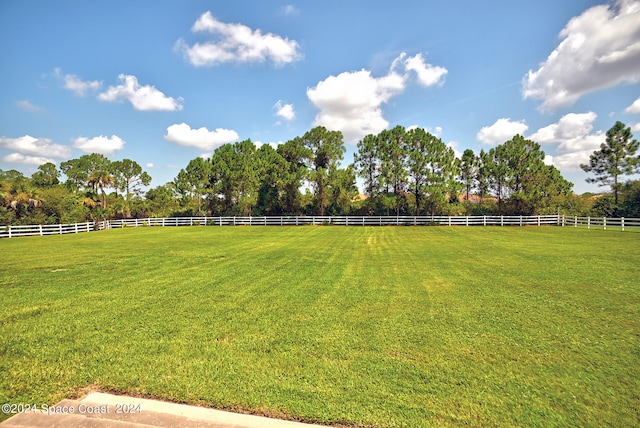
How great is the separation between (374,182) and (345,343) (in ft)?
113

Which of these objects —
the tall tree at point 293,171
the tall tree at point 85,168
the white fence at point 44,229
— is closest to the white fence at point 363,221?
the white fence at point 44,229

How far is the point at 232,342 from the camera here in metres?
4.28

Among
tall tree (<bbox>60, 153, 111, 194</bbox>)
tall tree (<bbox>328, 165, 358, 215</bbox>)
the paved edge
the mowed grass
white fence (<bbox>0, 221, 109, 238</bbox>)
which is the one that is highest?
tall tree (<bbox>60, 153, 111, 194</bbox>)

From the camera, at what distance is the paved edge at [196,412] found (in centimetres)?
269

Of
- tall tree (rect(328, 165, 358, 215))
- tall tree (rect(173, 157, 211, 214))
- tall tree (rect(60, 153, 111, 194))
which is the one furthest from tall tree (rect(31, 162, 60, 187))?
tall tree (rect(328, 165, 358, 215))

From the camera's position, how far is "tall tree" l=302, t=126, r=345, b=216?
3778 cm

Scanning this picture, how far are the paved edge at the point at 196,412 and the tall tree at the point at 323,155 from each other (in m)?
34.9

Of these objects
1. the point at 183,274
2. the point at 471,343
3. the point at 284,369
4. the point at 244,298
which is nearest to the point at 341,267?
the point at 244,298

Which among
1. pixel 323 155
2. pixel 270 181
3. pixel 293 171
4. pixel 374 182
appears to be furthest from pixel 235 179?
pixel 374 182

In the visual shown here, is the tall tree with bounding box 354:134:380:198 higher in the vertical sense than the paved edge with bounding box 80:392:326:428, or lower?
higher

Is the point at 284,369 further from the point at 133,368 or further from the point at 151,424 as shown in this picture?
the point at 133,368

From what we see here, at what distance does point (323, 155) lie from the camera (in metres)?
38.7

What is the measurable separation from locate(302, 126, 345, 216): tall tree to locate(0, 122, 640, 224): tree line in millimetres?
130

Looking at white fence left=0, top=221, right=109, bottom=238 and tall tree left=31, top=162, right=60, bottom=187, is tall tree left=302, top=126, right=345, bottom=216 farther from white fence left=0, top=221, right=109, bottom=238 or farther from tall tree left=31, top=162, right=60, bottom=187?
tall tree left=31, top=162, right=60, bottom=187
